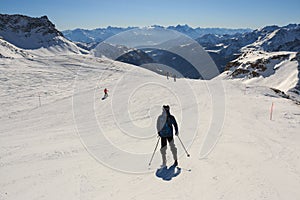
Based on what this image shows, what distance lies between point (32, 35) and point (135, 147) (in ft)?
408

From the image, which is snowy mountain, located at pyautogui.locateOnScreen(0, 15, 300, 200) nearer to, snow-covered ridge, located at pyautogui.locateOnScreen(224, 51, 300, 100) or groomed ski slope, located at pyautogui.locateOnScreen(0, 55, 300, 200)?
groomed ski slope, located at pyautogui.locateOnScreen(0, 55, 300, 200)

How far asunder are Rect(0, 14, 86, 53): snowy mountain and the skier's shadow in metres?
Result: 105

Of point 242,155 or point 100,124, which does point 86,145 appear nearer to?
point 100,124

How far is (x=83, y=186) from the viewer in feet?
23.6

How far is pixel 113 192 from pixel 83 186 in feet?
3.13

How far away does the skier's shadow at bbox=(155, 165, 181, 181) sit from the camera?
7788 mm

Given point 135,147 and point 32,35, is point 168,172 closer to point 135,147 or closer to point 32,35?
point 135,147

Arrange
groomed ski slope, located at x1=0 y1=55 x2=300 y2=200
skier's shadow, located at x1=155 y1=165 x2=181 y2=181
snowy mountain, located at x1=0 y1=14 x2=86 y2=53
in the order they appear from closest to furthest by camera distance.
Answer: groomed ski slope, located at x1=0 y1=55 x2=300 y2=200 < skier's shadow, located at x1=155 y1=165 x2=181 y2=181 < snowy mountain, located at x1=0 y1=14 x2=86 y2=53

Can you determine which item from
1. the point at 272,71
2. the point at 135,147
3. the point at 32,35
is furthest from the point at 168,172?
the point at 32,35

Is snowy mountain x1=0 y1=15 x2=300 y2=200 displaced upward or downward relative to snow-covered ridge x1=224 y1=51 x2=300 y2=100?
downward

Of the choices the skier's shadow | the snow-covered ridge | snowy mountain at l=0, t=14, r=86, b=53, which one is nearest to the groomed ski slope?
the skier's shadow

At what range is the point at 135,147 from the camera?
1053 centimetres

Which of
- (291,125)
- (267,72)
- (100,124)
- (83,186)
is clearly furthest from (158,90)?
(267,72)

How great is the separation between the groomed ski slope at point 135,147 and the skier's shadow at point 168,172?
18 cm
